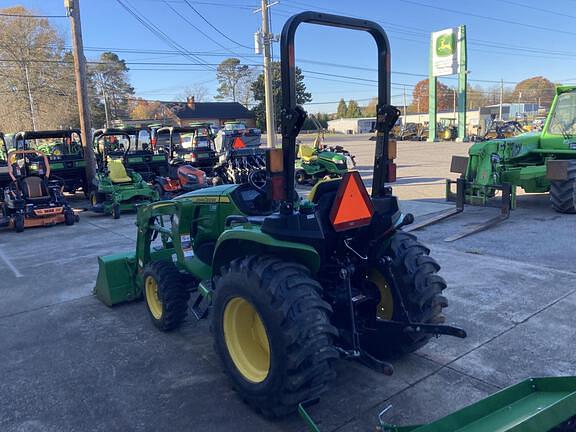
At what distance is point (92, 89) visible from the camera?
205 feet

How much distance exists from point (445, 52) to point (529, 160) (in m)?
30.6

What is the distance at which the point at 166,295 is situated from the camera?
4430 mm

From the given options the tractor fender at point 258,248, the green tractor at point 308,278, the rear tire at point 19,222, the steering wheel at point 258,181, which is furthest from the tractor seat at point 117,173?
the tractor fender at point 258,248

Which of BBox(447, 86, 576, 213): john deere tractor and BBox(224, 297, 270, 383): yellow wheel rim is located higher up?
BBox(447, 86, 576, 213): john deere tractor

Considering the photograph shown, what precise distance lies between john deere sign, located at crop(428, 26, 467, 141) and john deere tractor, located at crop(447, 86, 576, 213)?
94.2ft

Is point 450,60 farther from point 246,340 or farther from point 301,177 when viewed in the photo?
point 246,340

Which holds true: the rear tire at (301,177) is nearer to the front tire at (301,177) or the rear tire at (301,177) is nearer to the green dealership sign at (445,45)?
the front tire at (301,177)

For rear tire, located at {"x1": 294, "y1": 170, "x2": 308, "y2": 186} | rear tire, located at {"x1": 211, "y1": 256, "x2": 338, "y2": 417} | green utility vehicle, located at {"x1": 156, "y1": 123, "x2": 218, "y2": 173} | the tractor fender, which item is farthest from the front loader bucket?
rear tire, located at {"x1": 294, "y1": 170, "x2": 308, "y2": 186}

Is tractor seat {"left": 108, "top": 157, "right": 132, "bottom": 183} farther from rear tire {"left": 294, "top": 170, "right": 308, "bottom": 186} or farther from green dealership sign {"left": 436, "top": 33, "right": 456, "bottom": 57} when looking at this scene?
green dealership sign {"left": 436, "top": 33, "right": 456, "bottom": 57}

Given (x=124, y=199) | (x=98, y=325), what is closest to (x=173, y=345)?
(x=98, y=325)

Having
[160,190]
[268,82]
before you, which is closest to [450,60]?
[268,82]

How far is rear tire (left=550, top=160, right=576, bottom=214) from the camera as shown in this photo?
29.3ft

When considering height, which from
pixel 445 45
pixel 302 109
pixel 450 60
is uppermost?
pixel 445 45

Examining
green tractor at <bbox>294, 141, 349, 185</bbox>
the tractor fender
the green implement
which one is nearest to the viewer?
the green implement
